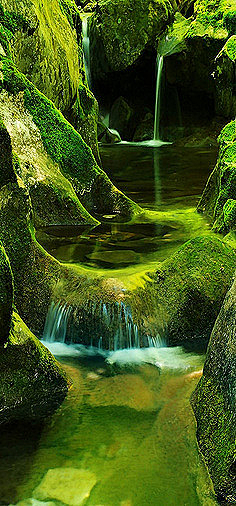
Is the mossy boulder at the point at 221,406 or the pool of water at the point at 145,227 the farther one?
the pool of water at the point at 145,227

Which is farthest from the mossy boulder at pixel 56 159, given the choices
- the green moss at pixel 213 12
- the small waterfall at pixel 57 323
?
the green moss at pixel 213 12

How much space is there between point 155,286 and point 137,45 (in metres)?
16.0

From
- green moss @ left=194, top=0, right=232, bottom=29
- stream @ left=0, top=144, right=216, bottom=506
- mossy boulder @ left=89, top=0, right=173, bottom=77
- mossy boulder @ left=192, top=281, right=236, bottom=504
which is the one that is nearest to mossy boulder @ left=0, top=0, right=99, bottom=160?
stream @ left=0, top=144, right=216, bottom=506

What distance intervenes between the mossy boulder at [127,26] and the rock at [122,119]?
1.64 meters

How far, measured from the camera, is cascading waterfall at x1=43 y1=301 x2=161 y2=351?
5434mm

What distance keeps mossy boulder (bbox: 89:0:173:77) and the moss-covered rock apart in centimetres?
1735

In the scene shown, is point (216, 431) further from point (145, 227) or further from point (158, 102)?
point (158, 102)

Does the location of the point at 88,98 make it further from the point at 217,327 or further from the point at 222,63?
the point at 217,327

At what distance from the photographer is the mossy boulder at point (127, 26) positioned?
778 inches

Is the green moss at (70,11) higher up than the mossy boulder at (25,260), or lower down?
higher up

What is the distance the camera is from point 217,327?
3910 mm

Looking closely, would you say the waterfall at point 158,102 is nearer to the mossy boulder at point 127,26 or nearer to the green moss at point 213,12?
the mossy boulder at point 127,26

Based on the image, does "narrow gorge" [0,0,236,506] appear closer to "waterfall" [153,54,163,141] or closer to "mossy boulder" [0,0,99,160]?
"mossy boulder" [0,0,99,160]

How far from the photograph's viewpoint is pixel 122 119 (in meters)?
21.4
